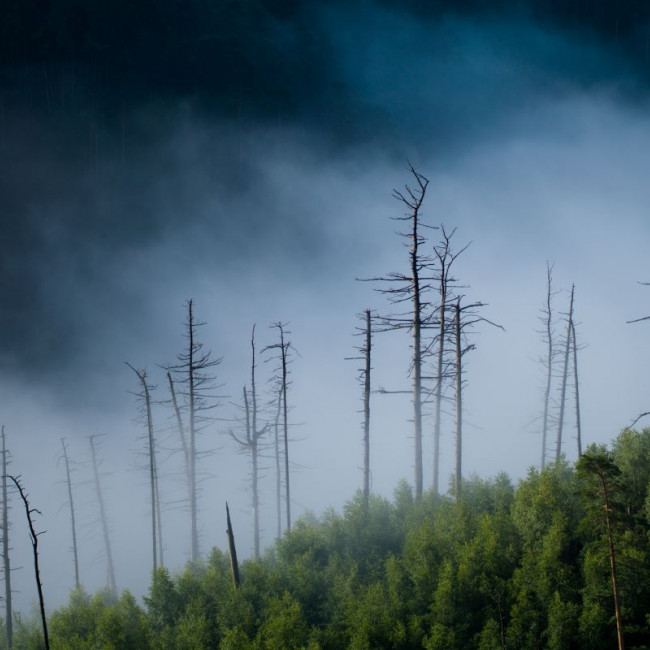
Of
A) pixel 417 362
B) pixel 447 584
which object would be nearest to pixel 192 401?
pixel 417 362

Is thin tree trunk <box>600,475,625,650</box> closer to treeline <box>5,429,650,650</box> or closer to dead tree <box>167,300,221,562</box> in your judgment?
treeline <box>5,429,650,650</box>

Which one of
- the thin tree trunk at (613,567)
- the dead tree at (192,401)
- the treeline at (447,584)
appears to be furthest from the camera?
the dead tree at (192,401)

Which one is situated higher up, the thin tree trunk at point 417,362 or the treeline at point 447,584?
the thin tree trunk at point 417,362

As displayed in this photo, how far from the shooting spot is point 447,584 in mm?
15289

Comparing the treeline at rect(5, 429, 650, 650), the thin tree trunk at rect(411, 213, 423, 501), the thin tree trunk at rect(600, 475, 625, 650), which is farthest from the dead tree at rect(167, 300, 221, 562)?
the thin tree trunk at rect(600, 475, 625, 650)

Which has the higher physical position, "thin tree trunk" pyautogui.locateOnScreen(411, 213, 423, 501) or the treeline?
"thin tree trunk" pyautogui.locateOnScreen(411, 213, 423, 501)

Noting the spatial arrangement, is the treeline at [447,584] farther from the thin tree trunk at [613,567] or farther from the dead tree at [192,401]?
the dead tree at [192,401]

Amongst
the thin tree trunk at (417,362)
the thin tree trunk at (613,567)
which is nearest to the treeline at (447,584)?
the thin tree trunk at (613,567)

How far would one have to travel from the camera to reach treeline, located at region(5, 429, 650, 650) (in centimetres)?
1407

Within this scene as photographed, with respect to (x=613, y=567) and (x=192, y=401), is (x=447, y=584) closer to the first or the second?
(x=613, y=567)

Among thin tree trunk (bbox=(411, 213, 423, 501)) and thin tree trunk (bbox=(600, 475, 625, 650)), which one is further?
thin tree trunk (bbox=(411, 213, 423, 501))

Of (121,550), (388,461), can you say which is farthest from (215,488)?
(388,461)

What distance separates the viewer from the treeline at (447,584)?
14070 millimetres

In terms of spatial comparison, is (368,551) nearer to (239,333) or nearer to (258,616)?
(258,616)
